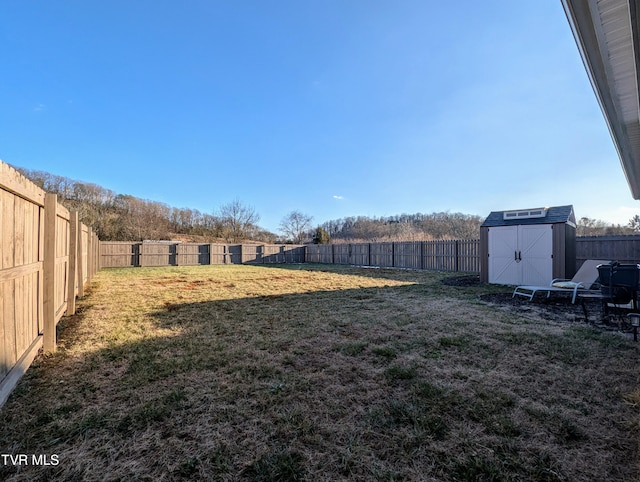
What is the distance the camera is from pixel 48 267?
108 inches

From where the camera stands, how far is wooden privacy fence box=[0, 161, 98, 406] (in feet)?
6.15

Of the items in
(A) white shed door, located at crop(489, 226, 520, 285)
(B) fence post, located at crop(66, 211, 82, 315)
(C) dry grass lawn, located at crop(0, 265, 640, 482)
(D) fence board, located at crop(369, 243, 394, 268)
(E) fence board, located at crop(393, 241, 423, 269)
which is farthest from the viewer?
(D) fence board, located at crop(369, 243, 394, 268)

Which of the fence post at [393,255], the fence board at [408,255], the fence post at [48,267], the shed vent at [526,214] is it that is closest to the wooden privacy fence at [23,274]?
the fence post at [48,267]

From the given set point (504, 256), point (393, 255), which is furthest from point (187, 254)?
point (504, 256)

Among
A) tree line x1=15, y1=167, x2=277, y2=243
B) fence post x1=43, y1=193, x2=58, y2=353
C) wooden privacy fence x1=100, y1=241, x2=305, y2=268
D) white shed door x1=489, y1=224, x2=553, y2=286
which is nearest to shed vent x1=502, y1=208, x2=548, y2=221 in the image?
white shed door x1=489, y1=224, x2=553, y2=286

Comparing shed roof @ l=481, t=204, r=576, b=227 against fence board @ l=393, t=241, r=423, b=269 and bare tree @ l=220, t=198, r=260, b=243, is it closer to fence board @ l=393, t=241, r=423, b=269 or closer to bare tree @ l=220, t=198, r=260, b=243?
fence board @ l=393, t=241, r=423, b=269

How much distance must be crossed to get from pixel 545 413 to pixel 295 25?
31.7 ft

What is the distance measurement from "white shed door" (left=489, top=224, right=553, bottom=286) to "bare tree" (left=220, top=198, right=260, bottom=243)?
2466 centimetres

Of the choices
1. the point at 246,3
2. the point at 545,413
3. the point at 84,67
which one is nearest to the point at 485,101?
the point at 246,3

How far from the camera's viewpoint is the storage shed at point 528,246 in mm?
7523

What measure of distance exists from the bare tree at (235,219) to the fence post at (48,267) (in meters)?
26.4

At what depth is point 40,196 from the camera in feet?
8.64

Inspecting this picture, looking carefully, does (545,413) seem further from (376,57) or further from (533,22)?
(376,57)

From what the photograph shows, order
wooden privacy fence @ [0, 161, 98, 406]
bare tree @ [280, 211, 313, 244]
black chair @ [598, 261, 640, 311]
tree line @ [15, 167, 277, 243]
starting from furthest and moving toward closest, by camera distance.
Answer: bare tree @ [280, 211, 313, 244], tree line @ [15, 167, 277, 243], black chair @ [598, 261, 640, 311], wooden privacy fence @ [0, 161, 98, 406]
